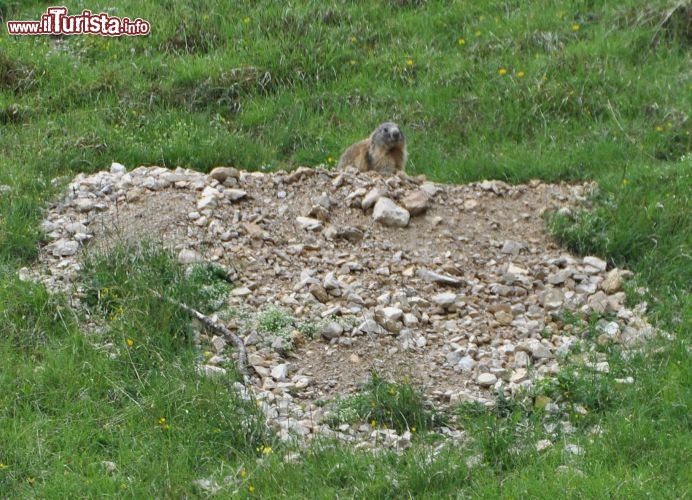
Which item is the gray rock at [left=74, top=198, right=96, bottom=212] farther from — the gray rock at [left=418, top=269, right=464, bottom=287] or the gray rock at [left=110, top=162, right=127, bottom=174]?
the gray rock at [left=418, top=269, right=464, bottom=287]

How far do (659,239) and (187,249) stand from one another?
3874mm

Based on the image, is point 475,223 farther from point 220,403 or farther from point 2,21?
point 2,21

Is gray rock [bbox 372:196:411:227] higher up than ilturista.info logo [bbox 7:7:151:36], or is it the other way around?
gray rock [bbox 372:196:411:227]

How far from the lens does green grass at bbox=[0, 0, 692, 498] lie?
22.1 feet

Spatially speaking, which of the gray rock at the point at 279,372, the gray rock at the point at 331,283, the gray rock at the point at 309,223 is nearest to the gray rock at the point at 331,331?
the gray rock at the point at 279,372

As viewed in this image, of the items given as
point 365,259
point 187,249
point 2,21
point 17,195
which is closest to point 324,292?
point 365,259

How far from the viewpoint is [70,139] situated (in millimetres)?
11906

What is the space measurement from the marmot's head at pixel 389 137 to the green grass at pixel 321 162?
68 centimetres

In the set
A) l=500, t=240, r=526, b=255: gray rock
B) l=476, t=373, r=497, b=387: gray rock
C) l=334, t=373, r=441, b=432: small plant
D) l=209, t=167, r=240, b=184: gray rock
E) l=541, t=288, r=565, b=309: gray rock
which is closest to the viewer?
l=334, t=373, r=441, b=432: small plant

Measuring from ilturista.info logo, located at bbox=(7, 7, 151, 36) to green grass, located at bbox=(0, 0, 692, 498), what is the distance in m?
0.15

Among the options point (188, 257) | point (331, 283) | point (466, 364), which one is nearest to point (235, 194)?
point (188, 257)

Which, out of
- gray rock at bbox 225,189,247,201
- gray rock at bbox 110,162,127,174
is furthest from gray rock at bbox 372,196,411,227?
gray rock at bbox 110,162,127,174

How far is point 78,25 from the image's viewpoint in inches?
557

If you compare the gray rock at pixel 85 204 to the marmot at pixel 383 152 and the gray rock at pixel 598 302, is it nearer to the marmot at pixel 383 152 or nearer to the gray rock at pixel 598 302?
the marmot at pixel 383 152
